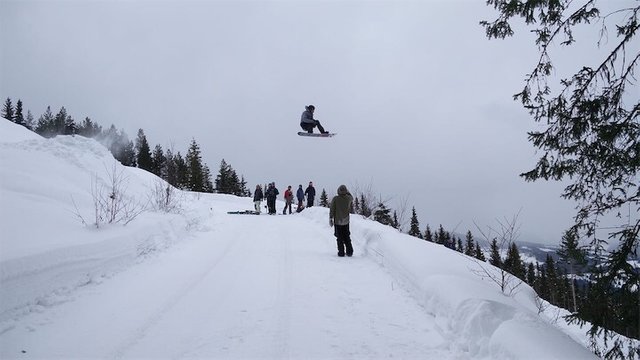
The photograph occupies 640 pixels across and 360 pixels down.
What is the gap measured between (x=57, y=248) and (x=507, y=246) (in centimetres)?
741

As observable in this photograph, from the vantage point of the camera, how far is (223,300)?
538cm

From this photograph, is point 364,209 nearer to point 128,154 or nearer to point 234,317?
point 234,317

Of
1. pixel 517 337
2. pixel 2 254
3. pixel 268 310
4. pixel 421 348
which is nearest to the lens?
pixel 517 337

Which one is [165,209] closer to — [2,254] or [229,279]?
[229,279]

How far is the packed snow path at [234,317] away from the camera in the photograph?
12.7 ft

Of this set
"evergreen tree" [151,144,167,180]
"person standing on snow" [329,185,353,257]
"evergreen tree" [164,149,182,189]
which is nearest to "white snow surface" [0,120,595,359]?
"person standing on snow" [329,185,353,257]

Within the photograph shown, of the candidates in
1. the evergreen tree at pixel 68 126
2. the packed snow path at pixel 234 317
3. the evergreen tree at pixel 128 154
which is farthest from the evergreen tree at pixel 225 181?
the packed snow path at pixel 234 317

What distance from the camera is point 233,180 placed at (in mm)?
Result: 68375

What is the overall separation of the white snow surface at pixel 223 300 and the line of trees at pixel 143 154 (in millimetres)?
42405

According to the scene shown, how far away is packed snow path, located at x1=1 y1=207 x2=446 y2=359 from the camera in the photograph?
388 centimetres

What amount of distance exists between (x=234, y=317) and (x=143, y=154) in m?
67.1

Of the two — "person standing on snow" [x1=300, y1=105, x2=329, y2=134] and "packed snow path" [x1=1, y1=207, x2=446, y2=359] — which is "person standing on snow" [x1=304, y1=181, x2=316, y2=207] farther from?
"packed snow path" [x1=1, y1=207, x2=446, y2=359]

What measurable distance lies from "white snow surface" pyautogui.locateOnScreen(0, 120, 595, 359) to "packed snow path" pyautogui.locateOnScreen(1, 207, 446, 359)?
0.8 inches

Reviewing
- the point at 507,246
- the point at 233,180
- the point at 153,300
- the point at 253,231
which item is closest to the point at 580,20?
the point at 507,246
